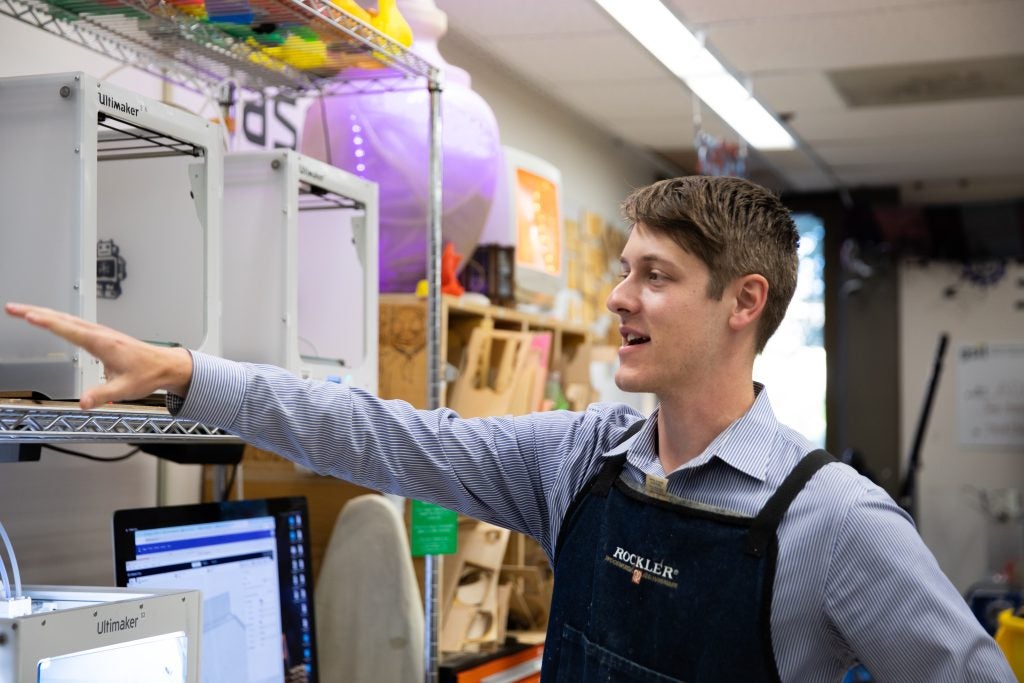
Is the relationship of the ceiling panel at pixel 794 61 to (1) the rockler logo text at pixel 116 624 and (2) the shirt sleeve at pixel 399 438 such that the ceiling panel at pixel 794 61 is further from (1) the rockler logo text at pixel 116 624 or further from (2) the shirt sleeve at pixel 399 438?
(1) the rockler logo text at pixel 116 624

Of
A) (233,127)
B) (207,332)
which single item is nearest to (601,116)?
(233,127)

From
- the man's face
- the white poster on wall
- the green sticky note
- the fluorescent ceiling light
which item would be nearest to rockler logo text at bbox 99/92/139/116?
the man's face

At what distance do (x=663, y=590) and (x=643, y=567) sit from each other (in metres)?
0.04

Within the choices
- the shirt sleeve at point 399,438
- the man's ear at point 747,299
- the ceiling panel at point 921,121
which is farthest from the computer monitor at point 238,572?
the ceiling panel at point 921,121

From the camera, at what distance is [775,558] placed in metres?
1.35

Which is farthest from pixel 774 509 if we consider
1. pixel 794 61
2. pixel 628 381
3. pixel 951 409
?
pixel 951 409

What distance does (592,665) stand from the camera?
1474 mm

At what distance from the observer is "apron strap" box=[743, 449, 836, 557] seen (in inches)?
53.6

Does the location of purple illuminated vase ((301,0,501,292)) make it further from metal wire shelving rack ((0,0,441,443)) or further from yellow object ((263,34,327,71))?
yellow object ((263,34,327,71))

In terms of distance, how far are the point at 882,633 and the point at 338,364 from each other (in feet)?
4.16

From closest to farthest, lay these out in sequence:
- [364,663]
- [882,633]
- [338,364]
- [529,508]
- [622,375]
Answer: [882,633] < [622,375] < [529,508] < [338,364] < [364,663]

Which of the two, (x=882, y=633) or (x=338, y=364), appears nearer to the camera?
(x=882, y=633)

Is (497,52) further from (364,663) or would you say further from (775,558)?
(775,558)

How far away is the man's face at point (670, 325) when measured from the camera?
1.48 m
